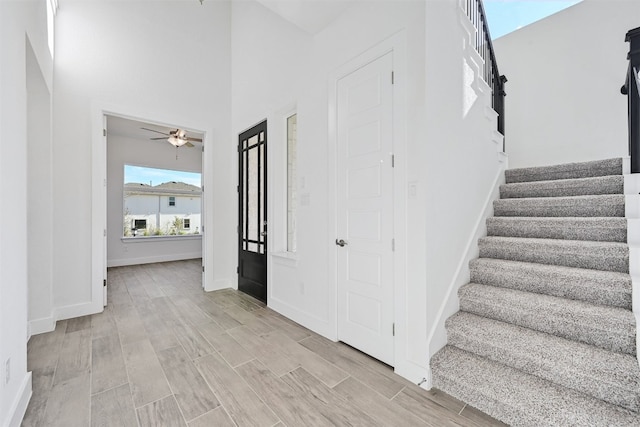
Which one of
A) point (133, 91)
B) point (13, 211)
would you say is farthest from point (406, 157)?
point (133, 91)

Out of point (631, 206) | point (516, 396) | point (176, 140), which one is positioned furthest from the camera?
point (176, 140)

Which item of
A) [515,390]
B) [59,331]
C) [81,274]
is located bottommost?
[59,331]

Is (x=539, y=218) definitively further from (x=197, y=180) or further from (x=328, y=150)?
(x=197, y=180)

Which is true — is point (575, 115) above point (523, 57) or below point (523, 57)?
below

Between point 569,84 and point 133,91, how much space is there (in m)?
6.34

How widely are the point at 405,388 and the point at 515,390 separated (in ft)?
2.10

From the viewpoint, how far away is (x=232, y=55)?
4406 millimetres

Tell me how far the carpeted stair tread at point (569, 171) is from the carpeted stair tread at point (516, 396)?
7.51 feet

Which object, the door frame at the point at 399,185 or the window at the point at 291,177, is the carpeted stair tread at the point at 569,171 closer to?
the door frame at the point at 399,185

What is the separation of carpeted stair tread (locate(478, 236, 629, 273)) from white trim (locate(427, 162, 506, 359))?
14 cm

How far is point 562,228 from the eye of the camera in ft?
7.66

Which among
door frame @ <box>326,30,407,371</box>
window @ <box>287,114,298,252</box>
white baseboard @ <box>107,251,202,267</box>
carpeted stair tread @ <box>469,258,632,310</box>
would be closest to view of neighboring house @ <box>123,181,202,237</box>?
white baseboard @ <box>107,251,202,267</box>

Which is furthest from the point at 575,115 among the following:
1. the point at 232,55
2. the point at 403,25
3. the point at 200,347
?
the point at 200,347

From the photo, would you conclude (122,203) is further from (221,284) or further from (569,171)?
(569,171)
